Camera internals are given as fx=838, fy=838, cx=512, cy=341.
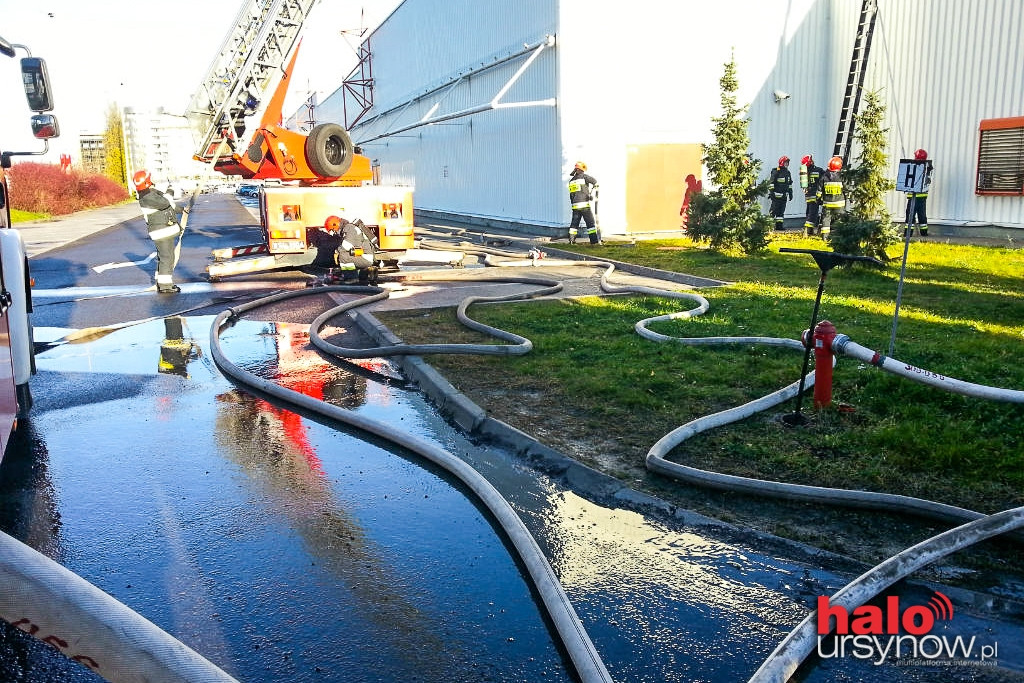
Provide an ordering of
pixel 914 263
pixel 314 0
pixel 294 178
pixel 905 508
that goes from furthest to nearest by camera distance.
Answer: pixel 314 0, pixel 294 178, pixel 914 263, pixel 905 508

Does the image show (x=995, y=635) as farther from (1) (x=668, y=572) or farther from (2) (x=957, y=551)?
(1) (x=668, y=572)

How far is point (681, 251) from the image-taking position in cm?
1530

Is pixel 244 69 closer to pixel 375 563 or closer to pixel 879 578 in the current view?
pixel 375 563

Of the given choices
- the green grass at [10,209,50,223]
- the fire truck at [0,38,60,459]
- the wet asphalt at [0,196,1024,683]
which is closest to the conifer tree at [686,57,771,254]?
the wet asphalt at [0,196,1024,683]

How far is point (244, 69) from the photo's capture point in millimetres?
15688

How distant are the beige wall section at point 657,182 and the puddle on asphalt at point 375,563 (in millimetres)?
13703

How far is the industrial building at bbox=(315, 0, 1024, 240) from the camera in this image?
16.1 metres

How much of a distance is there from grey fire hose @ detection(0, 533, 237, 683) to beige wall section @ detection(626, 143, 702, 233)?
17420 mm

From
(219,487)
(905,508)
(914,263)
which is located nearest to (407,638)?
(219,487)

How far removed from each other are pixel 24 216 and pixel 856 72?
33.3 metres

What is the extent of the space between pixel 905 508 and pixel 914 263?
31.9 feet

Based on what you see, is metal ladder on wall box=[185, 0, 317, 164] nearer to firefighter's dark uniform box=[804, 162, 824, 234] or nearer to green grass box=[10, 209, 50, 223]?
firefighter's dark uniform box=[804, 162, 824, 234]

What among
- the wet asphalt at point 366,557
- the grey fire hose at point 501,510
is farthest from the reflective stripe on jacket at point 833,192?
the grey fire hose at point 501,510

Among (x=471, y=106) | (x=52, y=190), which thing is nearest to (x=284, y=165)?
(x=471, y=106)
